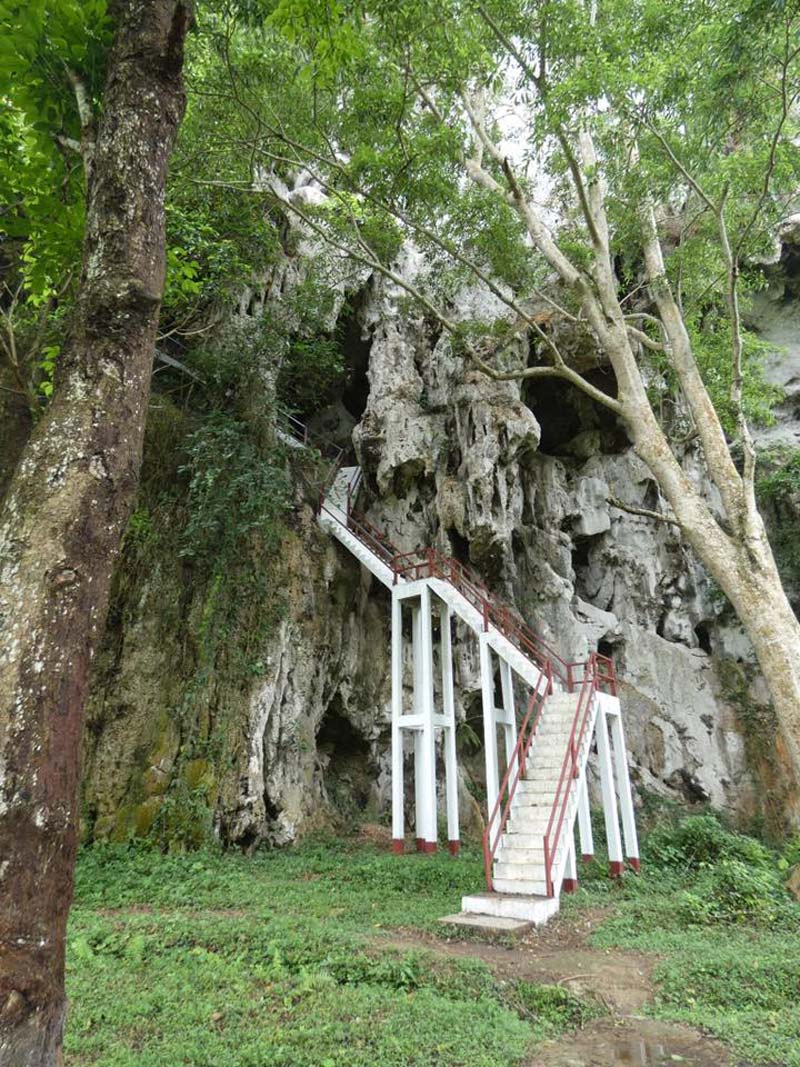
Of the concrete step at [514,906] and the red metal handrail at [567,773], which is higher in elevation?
the red metal handrail at [567,773]

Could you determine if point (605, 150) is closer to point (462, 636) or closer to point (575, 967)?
point (462, 636)

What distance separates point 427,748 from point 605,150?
11.1 m

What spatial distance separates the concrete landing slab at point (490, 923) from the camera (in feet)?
21.9

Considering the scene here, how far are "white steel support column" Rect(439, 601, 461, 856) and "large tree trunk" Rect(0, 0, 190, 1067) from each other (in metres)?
9.26

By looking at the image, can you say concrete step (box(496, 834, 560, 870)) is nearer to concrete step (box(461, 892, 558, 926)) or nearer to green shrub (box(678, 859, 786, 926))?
concrete step (box(461, 892, 558, 926))

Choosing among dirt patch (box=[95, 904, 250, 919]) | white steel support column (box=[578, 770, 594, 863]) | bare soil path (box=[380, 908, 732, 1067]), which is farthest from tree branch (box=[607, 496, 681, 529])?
dirt patch (box=[95, 904, 250, 919])

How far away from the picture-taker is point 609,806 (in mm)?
9836

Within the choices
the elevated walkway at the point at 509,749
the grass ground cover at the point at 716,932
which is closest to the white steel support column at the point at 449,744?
the elevated walkway at the point at 509,749

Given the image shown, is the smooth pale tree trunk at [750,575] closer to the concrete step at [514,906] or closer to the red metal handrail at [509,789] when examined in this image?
the red metal handrail at [509,789]

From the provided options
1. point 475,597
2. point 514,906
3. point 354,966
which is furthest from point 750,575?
point 354,966

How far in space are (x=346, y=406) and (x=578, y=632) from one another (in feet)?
30.5

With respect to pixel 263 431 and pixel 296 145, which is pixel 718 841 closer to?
pixel 263 431

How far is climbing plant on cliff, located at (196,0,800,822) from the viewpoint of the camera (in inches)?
334

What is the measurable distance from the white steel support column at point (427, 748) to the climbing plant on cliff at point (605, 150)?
4.54 m
